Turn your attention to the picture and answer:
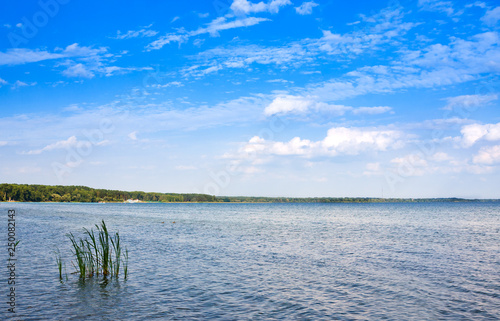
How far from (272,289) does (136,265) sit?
44.3 feet

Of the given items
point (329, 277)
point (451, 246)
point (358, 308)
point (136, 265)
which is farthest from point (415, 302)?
point (451, 246)

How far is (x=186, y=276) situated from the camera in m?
26.7

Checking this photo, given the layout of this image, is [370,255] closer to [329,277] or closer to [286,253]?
[286,253]

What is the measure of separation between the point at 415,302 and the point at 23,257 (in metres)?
32.9

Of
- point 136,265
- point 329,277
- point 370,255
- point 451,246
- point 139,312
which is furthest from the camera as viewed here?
point 451,246

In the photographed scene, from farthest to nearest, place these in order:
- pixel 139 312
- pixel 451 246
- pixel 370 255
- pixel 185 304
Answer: pixel 451 246 < pixel 370 255 < pixel 185 304 < pixel 139 312

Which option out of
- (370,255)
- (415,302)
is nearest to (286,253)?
(370,255)

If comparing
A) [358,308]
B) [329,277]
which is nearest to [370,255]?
[329,277]

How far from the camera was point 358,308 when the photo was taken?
19.2m

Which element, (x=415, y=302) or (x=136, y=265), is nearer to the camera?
(x=415, y=302)

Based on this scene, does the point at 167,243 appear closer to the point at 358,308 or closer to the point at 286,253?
the point at 286,253

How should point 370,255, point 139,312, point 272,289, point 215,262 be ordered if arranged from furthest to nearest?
point 370,255
point 215,262
point 272,289
point 139,312

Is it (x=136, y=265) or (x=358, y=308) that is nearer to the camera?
(x=358, y=308)

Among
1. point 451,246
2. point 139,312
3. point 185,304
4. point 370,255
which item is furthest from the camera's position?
point 451,246
